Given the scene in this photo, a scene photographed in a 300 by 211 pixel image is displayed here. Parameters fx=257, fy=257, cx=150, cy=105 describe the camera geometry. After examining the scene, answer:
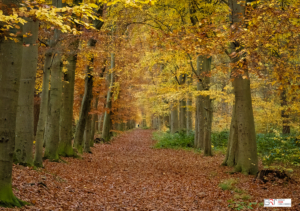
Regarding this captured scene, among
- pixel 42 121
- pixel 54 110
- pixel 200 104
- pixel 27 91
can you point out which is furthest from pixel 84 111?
pixel 200 104

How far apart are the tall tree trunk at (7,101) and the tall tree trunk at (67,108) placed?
6.91 m

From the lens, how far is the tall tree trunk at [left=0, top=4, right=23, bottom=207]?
14.7 ft

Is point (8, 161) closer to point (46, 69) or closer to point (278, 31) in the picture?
point (46, 69)

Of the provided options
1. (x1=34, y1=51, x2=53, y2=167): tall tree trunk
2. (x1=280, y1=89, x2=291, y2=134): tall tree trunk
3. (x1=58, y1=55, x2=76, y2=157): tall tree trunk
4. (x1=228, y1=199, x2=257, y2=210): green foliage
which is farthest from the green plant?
(x1=280, y1=89, x2=291, y2=134): tall tree trunk

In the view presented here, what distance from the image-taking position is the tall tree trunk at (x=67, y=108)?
11.5 m

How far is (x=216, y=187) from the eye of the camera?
26.5ft

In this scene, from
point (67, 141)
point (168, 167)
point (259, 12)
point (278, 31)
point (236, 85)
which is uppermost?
point (259, 12)

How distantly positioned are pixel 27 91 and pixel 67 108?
428 cm

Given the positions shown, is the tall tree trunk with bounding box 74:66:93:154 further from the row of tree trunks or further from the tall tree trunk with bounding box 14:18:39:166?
the tall tree trunk with bounding box 14:18:39:166

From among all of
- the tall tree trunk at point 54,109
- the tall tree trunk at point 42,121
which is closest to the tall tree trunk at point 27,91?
the tall tree trunk at point 42,121

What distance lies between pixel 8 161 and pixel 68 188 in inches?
109

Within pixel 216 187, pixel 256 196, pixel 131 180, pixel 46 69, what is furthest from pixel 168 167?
pixel 46 69

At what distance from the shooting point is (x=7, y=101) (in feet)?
14.7

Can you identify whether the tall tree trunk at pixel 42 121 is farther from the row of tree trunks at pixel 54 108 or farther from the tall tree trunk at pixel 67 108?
the tall tree trunk at pixel 67 108
